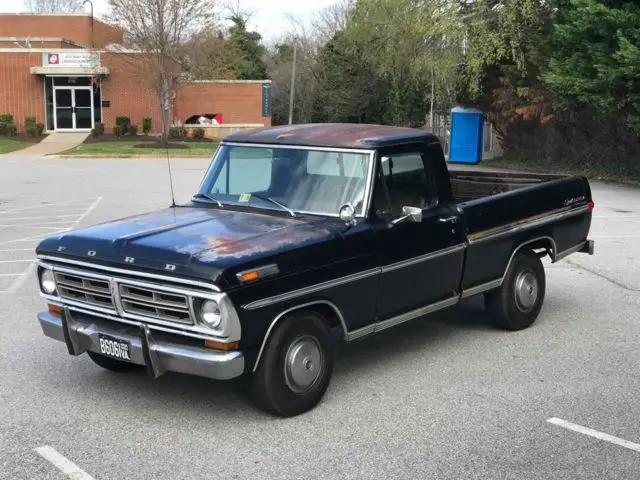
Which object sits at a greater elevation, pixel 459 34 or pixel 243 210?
pixel 459 34

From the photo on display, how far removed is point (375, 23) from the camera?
36469 mm

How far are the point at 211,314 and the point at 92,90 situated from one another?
44.4m

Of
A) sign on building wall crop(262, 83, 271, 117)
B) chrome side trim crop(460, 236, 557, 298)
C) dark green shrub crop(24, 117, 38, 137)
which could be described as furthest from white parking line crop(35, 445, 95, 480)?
sign on building wall crop(262, 83, 271, 117)

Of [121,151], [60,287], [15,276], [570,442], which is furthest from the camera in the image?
[121,151]

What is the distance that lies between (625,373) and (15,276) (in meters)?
7.21

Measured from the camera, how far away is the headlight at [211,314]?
4.69 metres

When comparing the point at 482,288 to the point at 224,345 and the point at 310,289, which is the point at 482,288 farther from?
the point at 224,345

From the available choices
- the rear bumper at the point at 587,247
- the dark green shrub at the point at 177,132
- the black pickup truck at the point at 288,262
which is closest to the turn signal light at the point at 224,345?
the black pickup truck at the point at 288,262

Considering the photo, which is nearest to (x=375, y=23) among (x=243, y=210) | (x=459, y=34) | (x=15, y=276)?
(x=459, y=34)

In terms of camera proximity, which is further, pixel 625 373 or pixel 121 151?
pixel 121 151

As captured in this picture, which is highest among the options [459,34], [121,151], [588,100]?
[459,34]

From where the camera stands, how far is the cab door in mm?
5789

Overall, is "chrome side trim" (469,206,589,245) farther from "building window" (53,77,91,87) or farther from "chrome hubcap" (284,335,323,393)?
"building window" (53,77,91,87)

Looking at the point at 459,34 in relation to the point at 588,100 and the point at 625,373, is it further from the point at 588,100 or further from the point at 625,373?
the point at 625,373
